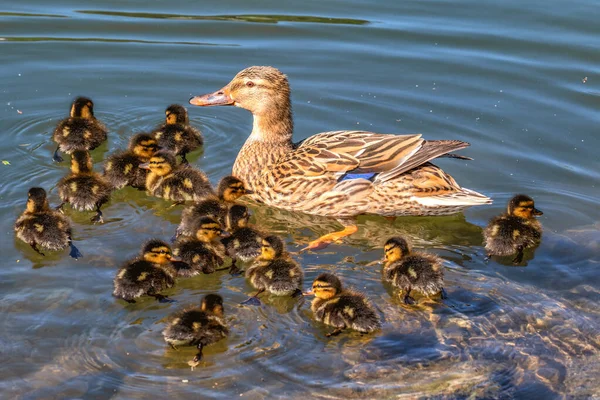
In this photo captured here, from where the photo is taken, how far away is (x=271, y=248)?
20.2ft

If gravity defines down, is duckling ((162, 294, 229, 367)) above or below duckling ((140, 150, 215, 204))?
below

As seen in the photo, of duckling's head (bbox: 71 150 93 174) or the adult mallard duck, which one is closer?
the adult mallard duck

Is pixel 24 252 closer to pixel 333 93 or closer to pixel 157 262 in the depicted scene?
pixel 157 262

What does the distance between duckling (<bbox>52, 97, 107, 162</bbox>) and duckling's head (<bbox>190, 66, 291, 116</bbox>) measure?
124 centimetres

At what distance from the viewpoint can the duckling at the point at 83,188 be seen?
6.98 metres

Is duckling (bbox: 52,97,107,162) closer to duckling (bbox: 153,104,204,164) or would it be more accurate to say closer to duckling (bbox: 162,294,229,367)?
duckling (bbox: 153,104,204,164)

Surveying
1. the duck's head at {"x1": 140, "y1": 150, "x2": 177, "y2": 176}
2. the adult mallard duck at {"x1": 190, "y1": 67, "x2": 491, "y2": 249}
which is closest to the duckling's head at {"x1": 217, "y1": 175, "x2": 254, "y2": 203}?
the adult mallard duck at {"x1": 190, "y1": 67, "x2": 491, "y2": 249}

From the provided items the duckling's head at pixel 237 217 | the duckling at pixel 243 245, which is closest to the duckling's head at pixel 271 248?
the duckling at pixel 243 245

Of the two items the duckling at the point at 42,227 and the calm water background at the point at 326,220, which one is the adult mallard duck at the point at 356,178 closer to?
the calm water background at the point at 326,220

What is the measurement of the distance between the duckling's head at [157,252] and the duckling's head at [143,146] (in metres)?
1.73

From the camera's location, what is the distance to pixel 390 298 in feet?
20.1

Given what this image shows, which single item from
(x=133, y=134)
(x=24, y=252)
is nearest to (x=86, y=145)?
(x=133, y=134)

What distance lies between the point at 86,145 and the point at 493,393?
14.1 ft

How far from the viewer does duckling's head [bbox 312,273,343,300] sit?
18.9 ft
